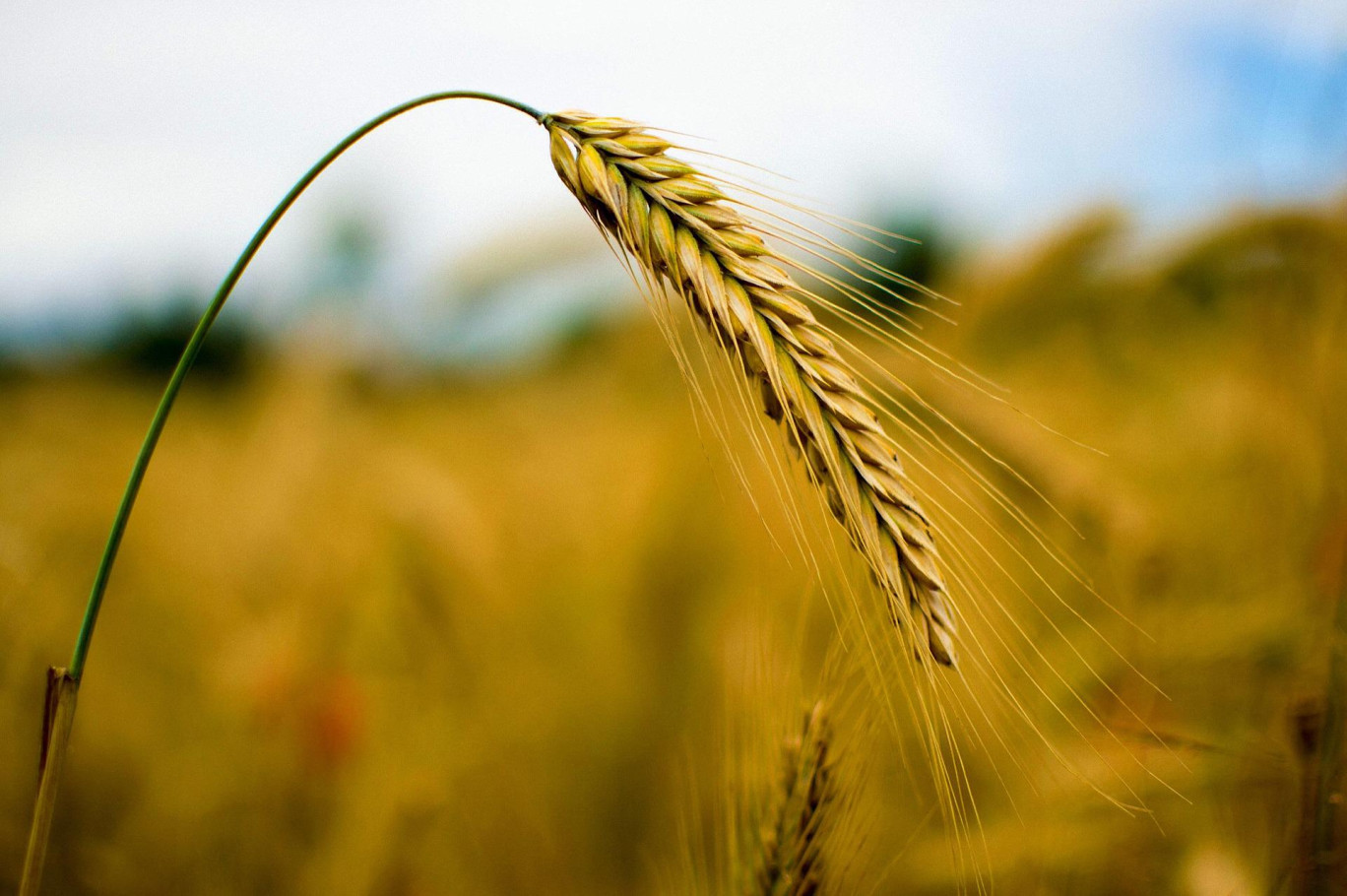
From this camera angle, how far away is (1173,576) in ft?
5.92

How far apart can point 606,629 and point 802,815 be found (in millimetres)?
1140

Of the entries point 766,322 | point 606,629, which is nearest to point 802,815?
point 766,322

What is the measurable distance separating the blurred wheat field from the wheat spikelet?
1.48 ft

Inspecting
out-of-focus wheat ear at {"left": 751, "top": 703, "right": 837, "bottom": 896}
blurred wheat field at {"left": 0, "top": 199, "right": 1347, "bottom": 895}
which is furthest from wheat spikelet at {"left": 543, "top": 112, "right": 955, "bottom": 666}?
blurred wheat field at {"left": 0, "top": 199, "right": 1347, "bottom": 895}

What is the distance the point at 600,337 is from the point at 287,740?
183 cm

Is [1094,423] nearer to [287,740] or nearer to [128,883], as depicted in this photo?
[287,740]

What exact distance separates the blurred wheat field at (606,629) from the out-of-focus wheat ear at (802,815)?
0.24ft

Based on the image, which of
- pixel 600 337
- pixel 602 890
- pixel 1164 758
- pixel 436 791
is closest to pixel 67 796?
pixel 436 791

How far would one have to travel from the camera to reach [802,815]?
0.90 metres

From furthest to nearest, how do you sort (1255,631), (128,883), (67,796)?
1. (67,796)
2. (128,883)
3. (1255,631)

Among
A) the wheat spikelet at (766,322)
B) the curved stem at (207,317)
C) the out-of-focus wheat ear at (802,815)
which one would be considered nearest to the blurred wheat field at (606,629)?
the out-of-focus wheat ear at (802,815)

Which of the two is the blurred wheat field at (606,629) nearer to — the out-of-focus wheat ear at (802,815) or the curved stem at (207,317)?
Answer: the out-of-focus wheat ear at (802,815)

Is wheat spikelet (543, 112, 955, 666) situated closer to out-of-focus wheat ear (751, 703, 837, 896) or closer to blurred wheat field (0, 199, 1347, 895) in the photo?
out-of-focus wheat ear (751, 703, 837, 896)

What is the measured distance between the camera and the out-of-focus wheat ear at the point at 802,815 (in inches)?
35.2
